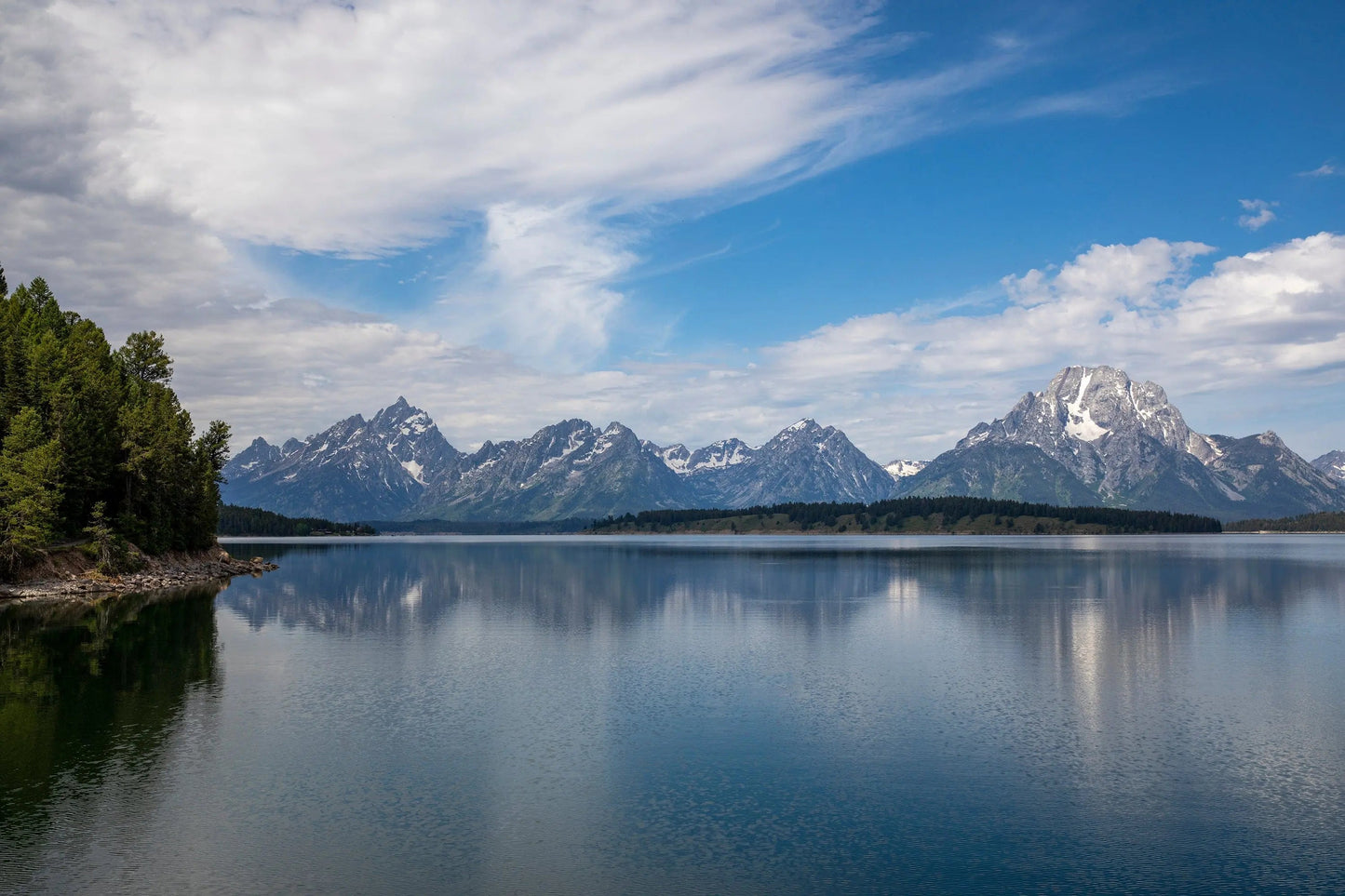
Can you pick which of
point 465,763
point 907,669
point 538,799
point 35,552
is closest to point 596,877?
point 538,799

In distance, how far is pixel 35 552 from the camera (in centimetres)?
10969

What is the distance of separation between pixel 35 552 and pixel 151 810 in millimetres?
97453

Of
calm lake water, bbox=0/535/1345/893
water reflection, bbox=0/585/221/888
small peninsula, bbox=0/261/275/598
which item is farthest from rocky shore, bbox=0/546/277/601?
calm lake water, bbox=0/535/1345/893

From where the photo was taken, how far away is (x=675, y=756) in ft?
133

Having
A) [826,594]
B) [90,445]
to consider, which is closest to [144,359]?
[90,445]

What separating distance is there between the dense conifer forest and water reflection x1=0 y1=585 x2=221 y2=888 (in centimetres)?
1746

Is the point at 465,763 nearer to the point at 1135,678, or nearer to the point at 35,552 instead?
the point at 1135,678

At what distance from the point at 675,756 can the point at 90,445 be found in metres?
110

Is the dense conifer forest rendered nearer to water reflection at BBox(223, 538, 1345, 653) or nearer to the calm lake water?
water reflection at BBox(223, 538, 1345, 653)

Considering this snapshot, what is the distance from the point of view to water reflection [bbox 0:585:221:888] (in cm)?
3180

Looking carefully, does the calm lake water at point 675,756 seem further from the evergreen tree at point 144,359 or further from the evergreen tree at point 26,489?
the evergreen tree at point 144,359

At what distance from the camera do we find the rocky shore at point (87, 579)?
107188 millimetres

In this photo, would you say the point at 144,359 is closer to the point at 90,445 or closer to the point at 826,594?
the point at 90,445

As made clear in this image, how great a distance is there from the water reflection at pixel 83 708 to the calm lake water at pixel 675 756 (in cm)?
25
